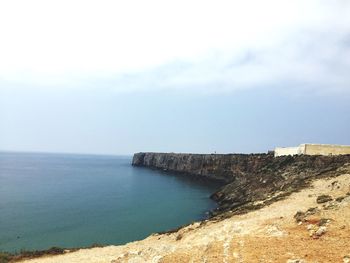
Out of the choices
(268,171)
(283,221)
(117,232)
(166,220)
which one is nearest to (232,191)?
(268,171)

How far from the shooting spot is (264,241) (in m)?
25.1

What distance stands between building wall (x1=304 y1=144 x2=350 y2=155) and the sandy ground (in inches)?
1413

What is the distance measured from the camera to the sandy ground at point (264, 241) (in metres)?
22.5

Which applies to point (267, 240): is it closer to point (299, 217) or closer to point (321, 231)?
point (321, 231)

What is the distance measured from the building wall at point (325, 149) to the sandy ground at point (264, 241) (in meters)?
35.9

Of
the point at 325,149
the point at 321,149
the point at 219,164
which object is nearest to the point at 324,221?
the point at 325,149

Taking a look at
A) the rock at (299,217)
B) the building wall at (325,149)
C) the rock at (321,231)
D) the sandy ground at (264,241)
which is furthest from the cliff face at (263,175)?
the rock at (321,231)

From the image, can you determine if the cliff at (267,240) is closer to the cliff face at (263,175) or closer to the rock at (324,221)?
the rock at (324,221)

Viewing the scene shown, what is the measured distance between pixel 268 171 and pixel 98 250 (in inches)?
1838

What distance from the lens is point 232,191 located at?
79.6m

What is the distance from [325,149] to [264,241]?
53.0m

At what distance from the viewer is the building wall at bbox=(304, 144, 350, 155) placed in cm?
7088

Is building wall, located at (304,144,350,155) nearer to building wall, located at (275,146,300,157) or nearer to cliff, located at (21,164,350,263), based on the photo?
building wall, located at (275,146,300,157)

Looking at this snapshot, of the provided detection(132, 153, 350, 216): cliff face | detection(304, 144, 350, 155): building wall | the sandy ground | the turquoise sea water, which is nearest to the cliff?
the sandy ground
